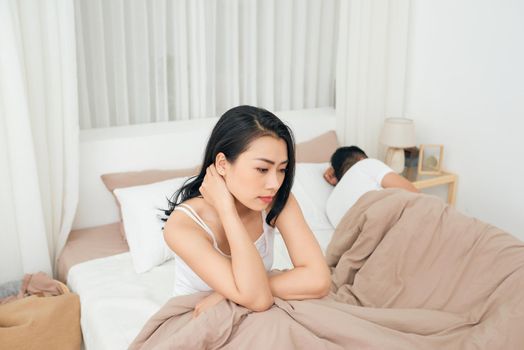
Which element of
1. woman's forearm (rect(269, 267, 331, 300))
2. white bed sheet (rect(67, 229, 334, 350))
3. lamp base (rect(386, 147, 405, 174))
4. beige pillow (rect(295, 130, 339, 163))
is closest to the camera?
woman's forearm (rect(269, 267, 331, 300))

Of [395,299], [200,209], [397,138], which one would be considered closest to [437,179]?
[397,138]

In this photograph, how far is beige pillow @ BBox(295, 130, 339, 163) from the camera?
296 cm

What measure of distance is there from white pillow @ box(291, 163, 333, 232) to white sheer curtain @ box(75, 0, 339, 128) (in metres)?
0.51

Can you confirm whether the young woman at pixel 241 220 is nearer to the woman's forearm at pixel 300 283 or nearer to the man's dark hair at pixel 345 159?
the woman's forearm at pixel 300 283

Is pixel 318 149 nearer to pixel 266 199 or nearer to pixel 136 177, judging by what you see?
pixel 136 177

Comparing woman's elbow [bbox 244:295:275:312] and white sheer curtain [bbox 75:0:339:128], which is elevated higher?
white sheer curtain [bbox 75:0:339:128]

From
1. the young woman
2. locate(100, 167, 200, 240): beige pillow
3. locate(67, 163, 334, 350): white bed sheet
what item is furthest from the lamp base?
the young woman

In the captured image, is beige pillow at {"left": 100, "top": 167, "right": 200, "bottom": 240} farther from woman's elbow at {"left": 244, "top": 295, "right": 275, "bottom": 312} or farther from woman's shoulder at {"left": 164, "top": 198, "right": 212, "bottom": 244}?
woman's elbow at {"left": 244, "top": 295, "right": 275, "bottom": 312}

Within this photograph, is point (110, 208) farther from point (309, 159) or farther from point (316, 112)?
point (316, 112)

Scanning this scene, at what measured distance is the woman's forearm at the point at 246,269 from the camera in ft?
4.56

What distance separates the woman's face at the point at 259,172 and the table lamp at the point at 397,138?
1.68 meters

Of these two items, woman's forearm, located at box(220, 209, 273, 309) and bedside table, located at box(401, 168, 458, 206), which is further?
bedside table, located at box(401, 168, 458, 206)

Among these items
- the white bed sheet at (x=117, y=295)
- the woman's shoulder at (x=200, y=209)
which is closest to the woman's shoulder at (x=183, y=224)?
the woman's shoulder at (x=200, y=209)

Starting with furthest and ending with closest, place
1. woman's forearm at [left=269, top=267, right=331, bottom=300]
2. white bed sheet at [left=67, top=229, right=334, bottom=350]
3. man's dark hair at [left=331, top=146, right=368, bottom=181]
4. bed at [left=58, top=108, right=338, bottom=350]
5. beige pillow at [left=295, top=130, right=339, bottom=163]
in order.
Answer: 1. beige pillow at [left=295, top=130, right=339, bottom=163]
2. man's dark hair at [left=331, top=146, right=368, bottom=181]
3. bed at [left=58, top=108, right=338, bottom=350]
4. white bed sheet at [left=67, top=229, right=334, bottom=350]
5. woman's forearm at [left=269, top=267, right=331, bottom=300]
